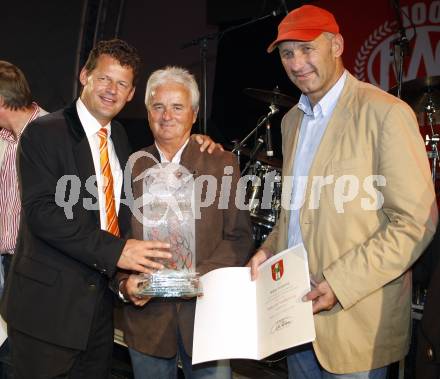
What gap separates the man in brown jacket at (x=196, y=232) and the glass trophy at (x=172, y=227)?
79mm

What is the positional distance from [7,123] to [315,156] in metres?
2.20

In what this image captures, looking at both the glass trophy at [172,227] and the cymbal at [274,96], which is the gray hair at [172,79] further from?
the cymbal at [274,96]

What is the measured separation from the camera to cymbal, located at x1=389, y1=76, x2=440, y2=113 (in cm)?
452

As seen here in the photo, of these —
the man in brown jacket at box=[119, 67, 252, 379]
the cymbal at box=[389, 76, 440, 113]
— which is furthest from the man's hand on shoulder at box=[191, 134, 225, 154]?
the cymbal at box=[389, 76, 440, 113]

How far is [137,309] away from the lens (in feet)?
7.44

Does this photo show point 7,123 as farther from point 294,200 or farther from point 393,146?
point 393,146

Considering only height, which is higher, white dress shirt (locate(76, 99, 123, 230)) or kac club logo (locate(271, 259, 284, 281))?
white dress shirt (locate(76, 99, 123, 230))

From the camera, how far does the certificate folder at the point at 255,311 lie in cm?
177

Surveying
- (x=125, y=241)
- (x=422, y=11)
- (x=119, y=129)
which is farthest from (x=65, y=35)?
(x=125, y=241)

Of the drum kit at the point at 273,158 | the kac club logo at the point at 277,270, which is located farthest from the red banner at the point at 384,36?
the kac club logo at the point at 277,270

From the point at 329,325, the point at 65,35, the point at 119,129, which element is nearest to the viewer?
the point at 329,325

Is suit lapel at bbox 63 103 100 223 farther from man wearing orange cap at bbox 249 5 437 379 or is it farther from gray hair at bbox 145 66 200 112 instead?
man wearing orange cap at bbox 249 5 437 379

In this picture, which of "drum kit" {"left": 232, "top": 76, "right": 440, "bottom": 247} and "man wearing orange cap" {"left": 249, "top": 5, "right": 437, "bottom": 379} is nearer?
"man wearing orange cap" {"left": 249, "top": 5, "right": 437, "bottom": 379}

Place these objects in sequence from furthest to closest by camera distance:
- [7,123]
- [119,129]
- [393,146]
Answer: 1. [7,123]
2. [119,129]
3. [393,146]
